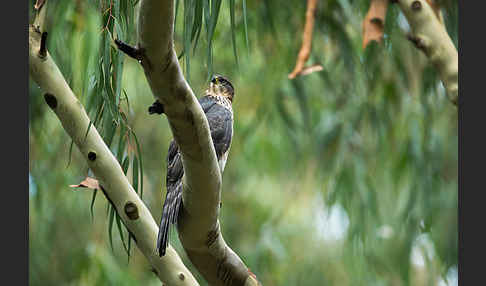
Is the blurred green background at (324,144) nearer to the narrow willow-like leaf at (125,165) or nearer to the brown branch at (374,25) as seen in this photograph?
the brown branch at (374,25)

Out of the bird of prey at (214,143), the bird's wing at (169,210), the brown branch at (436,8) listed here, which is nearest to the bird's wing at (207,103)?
the bird of prey at (214,143)

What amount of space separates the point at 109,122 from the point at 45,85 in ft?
0.63

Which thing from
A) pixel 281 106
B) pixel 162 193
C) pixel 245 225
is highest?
pixel 281 106

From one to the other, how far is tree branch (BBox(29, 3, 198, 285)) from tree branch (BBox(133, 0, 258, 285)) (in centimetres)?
8

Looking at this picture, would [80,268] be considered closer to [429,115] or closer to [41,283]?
[41,283]

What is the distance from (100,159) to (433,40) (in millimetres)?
1455

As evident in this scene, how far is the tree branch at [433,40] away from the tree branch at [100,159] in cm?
126

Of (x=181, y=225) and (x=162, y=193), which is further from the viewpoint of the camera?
(x=162, y=193)

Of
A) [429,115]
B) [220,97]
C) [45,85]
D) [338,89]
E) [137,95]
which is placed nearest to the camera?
[45,85]

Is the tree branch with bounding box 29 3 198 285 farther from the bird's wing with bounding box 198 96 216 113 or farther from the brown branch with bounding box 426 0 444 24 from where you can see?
the brown branch with bounding box 426 0 444 24

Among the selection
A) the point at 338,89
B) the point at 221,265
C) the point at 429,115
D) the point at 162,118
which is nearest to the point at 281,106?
the point at 338,89

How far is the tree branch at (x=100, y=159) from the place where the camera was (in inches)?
71.5

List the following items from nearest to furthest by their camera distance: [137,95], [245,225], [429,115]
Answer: [429,115] → [137,95] → [245,225]

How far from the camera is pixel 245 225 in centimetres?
481
